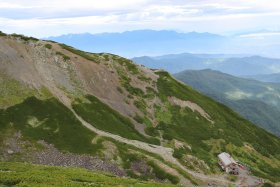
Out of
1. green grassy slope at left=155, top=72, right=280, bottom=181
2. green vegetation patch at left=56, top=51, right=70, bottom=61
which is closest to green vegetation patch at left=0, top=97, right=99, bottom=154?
green vegetation patch at left=56, top=51, right=70, bottom=61

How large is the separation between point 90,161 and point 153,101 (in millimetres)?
53556

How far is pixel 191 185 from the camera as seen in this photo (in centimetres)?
8844

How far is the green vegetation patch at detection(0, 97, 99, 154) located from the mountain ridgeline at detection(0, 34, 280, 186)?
24 centimetres

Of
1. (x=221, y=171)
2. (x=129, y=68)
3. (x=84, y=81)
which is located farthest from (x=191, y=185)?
(x=129, y=68)

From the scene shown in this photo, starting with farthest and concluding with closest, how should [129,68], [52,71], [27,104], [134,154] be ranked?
[129,68], [52,71], [27,104], [134,154]

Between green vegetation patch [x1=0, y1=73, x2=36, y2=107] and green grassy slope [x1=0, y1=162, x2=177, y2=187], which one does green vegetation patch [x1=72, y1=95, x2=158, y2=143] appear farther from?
green grassy slope [x1=0, y1=162, x2=177, y2=187]

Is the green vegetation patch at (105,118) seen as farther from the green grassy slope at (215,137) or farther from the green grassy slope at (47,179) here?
the green grassy slope at (47,179)

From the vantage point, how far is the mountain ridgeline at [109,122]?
89812 mm

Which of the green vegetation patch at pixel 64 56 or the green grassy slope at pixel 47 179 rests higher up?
the green vegetation patch at pixel 64 56

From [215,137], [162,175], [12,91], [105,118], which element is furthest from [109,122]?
[215,137]

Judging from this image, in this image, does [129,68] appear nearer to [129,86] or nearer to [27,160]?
[129,86]

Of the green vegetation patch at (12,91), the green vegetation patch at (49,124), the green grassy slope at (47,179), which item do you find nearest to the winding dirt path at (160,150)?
the green vegetation patch at (49,124)

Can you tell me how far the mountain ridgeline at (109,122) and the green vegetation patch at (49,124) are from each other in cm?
24

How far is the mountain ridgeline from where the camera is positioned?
295ft
